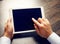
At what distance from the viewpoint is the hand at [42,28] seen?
0.89m

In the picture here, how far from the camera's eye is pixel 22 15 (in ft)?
3.17

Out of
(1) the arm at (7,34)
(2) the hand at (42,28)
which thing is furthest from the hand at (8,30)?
(2) the hand at (42,28)

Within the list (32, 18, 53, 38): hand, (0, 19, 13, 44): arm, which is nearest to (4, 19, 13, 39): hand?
(0, 19, 13, 44): arm

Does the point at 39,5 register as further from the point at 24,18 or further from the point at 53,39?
the point at 53,39

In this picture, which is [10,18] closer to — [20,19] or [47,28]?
[20,19]

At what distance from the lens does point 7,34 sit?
35.5 inches

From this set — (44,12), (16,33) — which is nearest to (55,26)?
(44,12)

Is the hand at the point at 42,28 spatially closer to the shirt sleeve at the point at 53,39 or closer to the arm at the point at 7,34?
the shirt sleeve at the point at 53,39

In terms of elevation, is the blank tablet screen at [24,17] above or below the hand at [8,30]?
above

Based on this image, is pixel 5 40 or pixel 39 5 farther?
pixel 39 5

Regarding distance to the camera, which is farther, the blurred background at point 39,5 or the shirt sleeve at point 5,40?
the blurred background at point 39,5

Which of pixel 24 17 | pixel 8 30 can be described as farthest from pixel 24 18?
pixel 8 30

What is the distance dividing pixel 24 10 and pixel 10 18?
3.6 inches

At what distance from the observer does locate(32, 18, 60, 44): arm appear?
2.86 feet
